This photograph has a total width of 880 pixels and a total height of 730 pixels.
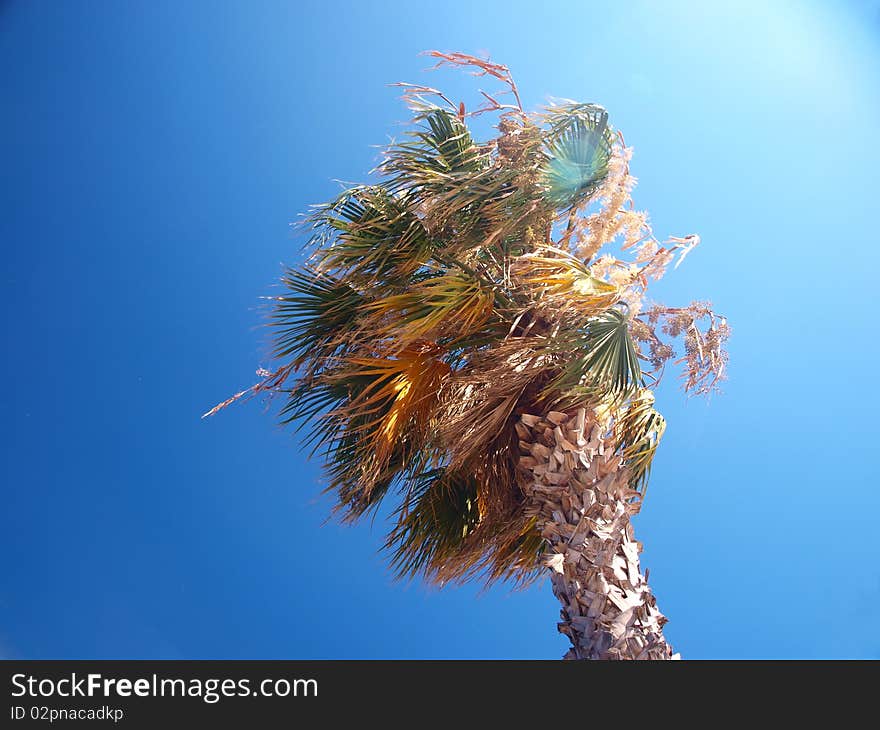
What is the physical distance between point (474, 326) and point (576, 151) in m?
1.35

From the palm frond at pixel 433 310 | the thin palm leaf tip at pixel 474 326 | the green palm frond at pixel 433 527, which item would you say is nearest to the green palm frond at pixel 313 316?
the thin palm leaf tip at pixel 474 326

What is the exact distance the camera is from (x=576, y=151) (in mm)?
4195

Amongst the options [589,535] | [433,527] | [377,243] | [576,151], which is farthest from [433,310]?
[433,527]

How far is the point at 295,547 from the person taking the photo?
10.7 meters

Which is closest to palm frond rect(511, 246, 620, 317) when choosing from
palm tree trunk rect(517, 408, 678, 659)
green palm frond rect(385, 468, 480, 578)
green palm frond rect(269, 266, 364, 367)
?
palm tree trunk rect(517, 408, 678, 659)

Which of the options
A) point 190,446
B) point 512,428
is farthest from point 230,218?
point 512,428

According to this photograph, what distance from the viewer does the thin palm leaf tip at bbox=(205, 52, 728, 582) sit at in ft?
13.7

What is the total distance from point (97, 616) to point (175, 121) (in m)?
7.44

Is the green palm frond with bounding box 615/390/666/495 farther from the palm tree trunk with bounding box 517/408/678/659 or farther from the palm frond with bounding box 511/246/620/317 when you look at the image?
the palm frond with bounding box 511/246/620/317

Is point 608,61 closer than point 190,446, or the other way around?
point 608,61

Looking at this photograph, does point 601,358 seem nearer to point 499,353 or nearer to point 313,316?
point 499,353

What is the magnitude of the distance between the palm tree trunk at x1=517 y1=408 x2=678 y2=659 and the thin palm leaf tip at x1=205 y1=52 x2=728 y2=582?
19 centimetres

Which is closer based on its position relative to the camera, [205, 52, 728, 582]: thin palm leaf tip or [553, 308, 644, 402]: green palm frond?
[553, 308, 644, 402]: green palm frond

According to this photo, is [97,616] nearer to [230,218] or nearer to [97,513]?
[97,513]
